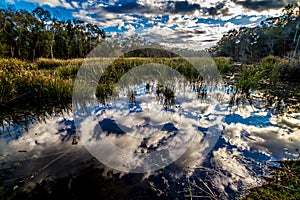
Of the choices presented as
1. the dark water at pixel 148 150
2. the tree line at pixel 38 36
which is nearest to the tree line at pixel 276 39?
the dark water at pixel 148 150

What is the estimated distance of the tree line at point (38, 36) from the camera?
32.0 m

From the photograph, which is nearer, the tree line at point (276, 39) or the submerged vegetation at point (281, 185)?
the submerged vegetation at point (281, 185)

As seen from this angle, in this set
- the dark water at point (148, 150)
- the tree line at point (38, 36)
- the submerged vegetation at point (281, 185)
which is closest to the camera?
the submerged vegetation at point (281, 185)

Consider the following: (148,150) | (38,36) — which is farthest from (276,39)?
(38,36)

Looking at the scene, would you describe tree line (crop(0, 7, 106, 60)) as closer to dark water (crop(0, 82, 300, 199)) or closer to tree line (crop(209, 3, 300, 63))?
dark water (crop(0, 82, 300, 199))

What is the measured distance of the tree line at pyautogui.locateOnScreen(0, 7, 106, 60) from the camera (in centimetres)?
3198

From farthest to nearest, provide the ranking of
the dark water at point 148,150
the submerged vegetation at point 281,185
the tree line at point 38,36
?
the tree line at point 38,36
the dark water at point 148,150
the submerged vegetation at point 281,185

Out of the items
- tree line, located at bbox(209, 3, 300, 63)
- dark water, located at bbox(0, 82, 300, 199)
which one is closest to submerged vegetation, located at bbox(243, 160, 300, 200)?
dark water, located at bbox(0, 82, 300, 199)

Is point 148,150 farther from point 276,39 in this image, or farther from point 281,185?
point 276,39

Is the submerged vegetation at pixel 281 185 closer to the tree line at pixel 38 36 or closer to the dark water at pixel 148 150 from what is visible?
the dark water at pixel 148 150

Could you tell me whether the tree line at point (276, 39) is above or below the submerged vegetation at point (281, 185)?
above

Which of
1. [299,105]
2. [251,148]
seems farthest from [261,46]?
[251,148]

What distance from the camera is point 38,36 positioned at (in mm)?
35469

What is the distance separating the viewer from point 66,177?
1.96 m
